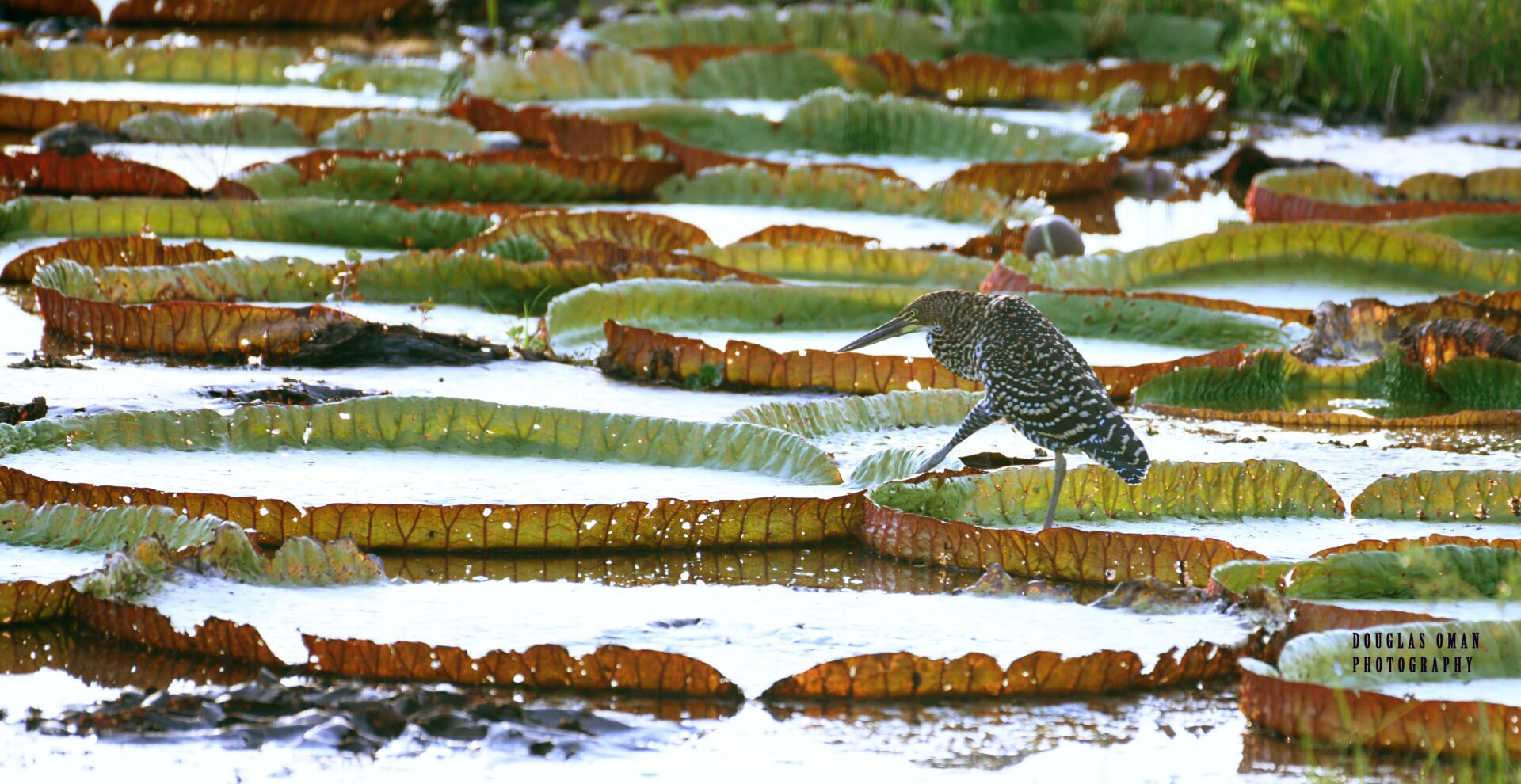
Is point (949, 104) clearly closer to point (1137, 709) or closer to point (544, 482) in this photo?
point (544, 482)

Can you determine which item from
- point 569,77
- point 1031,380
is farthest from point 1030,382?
point 569,77

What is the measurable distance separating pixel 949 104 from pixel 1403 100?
90.7 inches

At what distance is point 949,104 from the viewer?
9812 mm

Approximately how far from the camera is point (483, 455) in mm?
3756

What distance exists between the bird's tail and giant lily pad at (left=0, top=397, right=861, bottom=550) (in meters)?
0.49

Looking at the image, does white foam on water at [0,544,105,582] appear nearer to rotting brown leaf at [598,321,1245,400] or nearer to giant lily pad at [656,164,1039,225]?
rotting brown leaf at [598,321,1245,400]

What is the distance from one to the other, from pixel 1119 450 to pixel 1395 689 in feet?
2.52

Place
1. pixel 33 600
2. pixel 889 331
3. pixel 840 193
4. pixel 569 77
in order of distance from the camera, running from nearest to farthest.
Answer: pixel 33 600 < pixel 889 331 < pixel 840 193 < pixel 569 77

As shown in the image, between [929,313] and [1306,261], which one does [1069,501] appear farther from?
[1306,261]

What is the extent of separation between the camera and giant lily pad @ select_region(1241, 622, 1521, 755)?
95.5 inches

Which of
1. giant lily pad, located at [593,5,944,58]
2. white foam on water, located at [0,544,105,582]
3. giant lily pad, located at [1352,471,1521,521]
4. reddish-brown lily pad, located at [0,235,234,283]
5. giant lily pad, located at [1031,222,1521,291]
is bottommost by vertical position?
white foam on water, located at [0,544,105,582]

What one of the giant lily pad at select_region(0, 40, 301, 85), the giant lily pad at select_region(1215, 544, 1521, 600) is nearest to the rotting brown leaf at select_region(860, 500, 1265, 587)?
the giant lily pad at select_region(1215, 544, 1521, 600)

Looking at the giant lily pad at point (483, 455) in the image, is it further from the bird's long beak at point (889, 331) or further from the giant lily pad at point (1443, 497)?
the giant lily pad at point (1443, 497)

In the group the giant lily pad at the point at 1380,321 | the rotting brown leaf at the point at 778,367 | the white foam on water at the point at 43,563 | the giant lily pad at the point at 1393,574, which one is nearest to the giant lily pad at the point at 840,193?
the giant lily pad at the point at 1380,321
